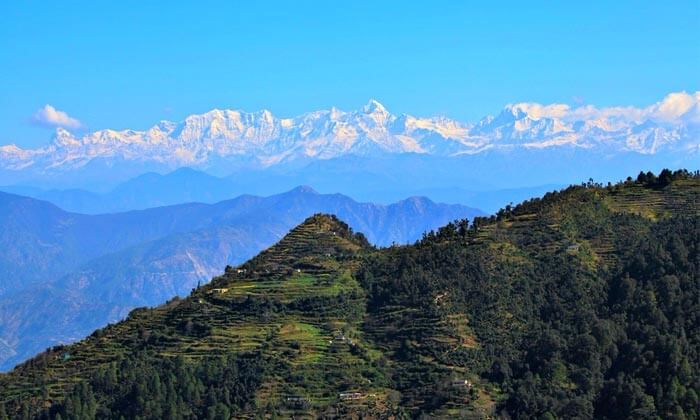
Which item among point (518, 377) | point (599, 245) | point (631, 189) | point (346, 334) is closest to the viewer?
point (518, 377)

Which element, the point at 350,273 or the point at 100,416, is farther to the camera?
the point at 350,273

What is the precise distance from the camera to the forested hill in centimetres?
8231

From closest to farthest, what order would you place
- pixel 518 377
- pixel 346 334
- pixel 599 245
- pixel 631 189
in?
pixel 518 377
pixel 346 334
pixel 599 245
pixel 631 189

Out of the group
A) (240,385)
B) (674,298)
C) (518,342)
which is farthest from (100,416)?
(674,298)

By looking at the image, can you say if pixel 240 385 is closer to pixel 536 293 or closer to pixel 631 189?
pixel 536 293

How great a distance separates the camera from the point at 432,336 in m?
91.1

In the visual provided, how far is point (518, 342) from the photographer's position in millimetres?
90625

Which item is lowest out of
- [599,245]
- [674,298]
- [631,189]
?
[674,298]

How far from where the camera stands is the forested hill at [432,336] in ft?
270

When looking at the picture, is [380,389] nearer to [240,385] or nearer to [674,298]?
[240,385]

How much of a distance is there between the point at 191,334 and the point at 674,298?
4564cm

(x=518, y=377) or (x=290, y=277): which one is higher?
(x=290, y=277)

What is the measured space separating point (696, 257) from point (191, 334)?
49.2 m

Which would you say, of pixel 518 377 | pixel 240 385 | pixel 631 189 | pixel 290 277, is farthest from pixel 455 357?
pixel 631 189
